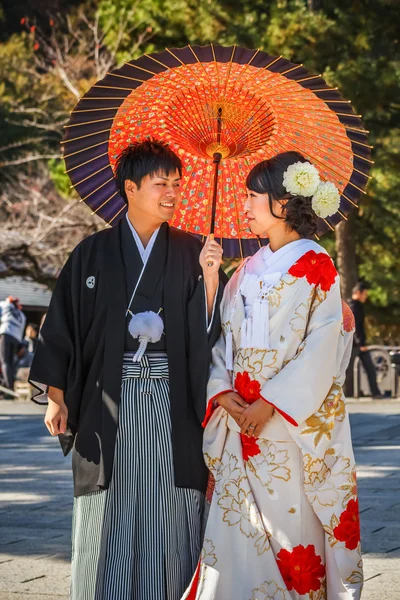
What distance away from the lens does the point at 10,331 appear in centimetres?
1364

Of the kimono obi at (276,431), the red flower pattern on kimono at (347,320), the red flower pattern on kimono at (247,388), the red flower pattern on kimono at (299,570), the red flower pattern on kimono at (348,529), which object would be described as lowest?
the red flower pattern on kimono at (299,570)

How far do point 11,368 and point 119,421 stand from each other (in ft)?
37.1

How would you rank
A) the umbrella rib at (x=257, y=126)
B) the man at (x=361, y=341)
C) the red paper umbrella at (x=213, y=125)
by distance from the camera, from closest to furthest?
the red paper umbrella at (x=213, y=125)
the umbrella rib at (x=257, y=126)
the man at (x=361, y=341)

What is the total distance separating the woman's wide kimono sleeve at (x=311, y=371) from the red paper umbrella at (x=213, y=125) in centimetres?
50

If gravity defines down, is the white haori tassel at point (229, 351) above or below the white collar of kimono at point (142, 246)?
below

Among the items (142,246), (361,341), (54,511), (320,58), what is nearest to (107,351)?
(142,246)

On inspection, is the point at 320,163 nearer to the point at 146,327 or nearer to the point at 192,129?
the point at 192,129

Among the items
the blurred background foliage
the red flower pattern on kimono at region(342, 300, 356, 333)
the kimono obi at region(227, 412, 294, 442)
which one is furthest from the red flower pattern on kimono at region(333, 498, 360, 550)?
the blurred background foliage

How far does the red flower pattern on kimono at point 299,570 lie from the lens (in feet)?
9.86

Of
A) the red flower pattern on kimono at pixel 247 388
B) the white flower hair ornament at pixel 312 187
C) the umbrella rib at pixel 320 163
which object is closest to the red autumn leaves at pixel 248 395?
the red flower pattern on kimono at pixel 247 388

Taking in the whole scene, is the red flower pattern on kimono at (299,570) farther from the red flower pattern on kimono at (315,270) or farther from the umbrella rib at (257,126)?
the umbrella rib at (257,126)

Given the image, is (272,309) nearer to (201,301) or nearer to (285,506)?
(201,301)

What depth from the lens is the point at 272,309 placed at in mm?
3047

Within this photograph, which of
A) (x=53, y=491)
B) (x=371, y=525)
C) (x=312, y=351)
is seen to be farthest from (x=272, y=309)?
(x=53, y=491)
